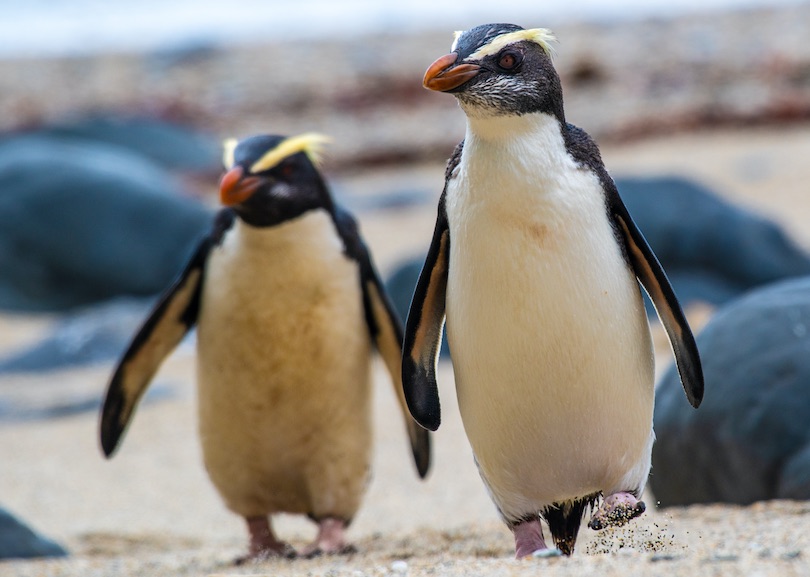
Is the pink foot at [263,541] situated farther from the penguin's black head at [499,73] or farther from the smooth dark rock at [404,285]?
the smooth dark rock at [404,285]

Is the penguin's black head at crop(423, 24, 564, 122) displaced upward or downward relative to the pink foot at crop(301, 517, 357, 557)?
upward

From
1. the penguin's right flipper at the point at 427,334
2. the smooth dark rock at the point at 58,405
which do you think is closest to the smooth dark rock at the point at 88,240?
the smooth dark rock at the point at 58,405

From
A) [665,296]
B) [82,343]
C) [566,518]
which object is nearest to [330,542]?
[566,518]

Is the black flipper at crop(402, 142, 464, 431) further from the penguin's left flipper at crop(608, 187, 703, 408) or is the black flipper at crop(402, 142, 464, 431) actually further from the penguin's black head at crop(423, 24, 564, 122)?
the penguin's left flipper at crop(608, 187, 703, 408)

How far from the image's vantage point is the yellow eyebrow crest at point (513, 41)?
3244 millimetres

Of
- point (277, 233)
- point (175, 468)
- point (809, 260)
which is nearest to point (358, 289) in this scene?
point (277, 233)

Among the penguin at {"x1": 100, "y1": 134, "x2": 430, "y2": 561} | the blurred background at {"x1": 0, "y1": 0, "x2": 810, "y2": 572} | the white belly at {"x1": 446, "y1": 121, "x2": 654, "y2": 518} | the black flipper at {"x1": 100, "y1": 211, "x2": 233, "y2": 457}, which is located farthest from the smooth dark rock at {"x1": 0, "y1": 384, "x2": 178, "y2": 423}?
the white belly at {"x1": 446, "y1": 121, "x2": 654, "y2": 518}

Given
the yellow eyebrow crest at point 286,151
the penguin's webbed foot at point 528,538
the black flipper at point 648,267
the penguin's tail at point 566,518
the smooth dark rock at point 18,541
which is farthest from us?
the smooth dark rock at point 18,541

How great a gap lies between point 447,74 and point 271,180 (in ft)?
4.54

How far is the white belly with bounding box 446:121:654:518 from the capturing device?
3.27m

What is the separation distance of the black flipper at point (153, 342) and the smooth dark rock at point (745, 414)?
6.22 ft

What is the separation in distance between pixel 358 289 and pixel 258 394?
552 mm

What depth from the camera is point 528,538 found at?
11.7ft

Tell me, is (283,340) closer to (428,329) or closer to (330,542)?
(330,542)
